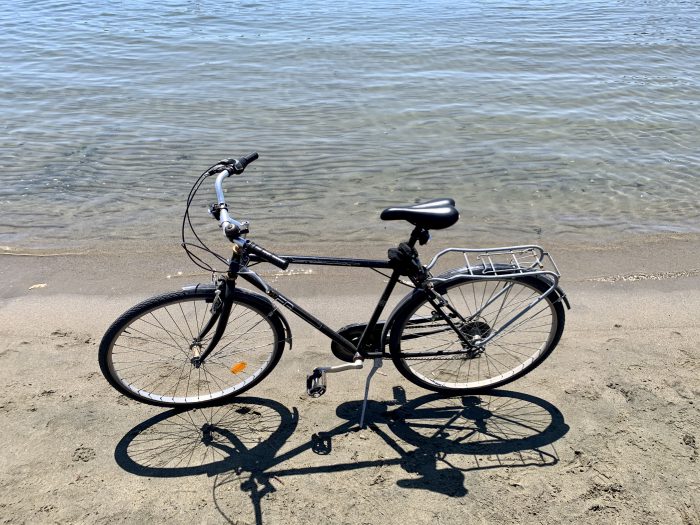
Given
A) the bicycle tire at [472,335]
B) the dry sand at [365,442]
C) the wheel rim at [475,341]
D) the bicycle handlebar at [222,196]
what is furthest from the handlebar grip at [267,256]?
the dry sand at [365,442]

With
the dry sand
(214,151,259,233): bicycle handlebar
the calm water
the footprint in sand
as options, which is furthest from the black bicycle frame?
the calm water

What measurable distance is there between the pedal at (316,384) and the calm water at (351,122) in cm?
333

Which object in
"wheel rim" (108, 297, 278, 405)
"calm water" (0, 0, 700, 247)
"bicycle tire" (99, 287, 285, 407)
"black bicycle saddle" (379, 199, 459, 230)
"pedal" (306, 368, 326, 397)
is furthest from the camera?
"calm water" (0, 0, 700, 247)

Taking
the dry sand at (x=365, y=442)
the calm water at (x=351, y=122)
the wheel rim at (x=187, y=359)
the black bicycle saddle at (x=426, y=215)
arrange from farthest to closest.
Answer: the calm water at (x=351, y=122), the wheel rim at (x=187, y=359), the black bicycle saddle at (x=426, y=215), the dry sand at (x=365, y=442)

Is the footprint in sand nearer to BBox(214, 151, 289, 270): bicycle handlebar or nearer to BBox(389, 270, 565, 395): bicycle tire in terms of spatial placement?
BBox(214, 151, 289, 270): bicycle handlebar

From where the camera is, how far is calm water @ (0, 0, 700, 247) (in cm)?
768

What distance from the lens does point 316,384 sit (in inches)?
155

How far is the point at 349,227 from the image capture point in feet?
24.1

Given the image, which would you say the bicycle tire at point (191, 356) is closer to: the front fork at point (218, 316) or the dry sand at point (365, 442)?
the front fork at point (218, 316)

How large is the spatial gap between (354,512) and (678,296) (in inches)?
146

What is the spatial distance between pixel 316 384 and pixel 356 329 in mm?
433

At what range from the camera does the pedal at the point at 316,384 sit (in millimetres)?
3936

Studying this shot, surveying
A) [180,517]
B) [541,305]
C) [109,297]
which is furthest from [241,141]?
[180,517]

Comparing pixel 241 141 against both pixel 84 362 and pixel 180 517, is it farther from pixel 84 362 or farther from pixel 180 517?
pixel 180 517
